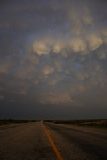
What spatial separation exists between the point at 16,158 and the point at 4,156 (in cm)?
75

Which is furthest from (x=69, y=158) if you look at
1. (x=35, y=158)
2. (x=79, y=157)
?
(x=35, y=158)

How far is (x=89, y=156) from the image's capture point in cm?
1068

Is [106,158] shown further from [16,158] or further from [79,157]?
[16,158]

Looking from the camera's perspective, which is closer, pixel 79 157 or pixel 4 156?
pixel 79 157

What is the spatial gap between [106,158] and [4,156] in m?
3.71

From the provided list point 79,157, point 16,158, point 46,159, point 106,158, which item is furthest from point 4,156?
point 106,158

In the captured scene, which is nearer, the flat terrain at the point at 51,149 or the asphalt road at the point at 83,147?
the asphalt road at the point at 83,147

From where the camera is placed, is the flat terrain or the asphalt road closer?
the asphalt road

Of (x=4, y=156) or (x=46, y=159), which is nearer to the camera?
(x=46, y=159)

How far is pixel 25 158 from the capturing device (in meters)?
10.7

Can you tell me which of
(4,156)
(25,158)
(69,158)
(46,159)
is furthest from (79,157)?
(4,156)

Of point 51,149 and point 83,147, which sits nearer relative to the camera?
point 51,149

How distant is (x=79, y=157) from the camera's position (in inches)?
412

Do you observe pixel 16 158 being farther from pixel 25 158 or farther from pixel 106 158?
pixel 106 158
